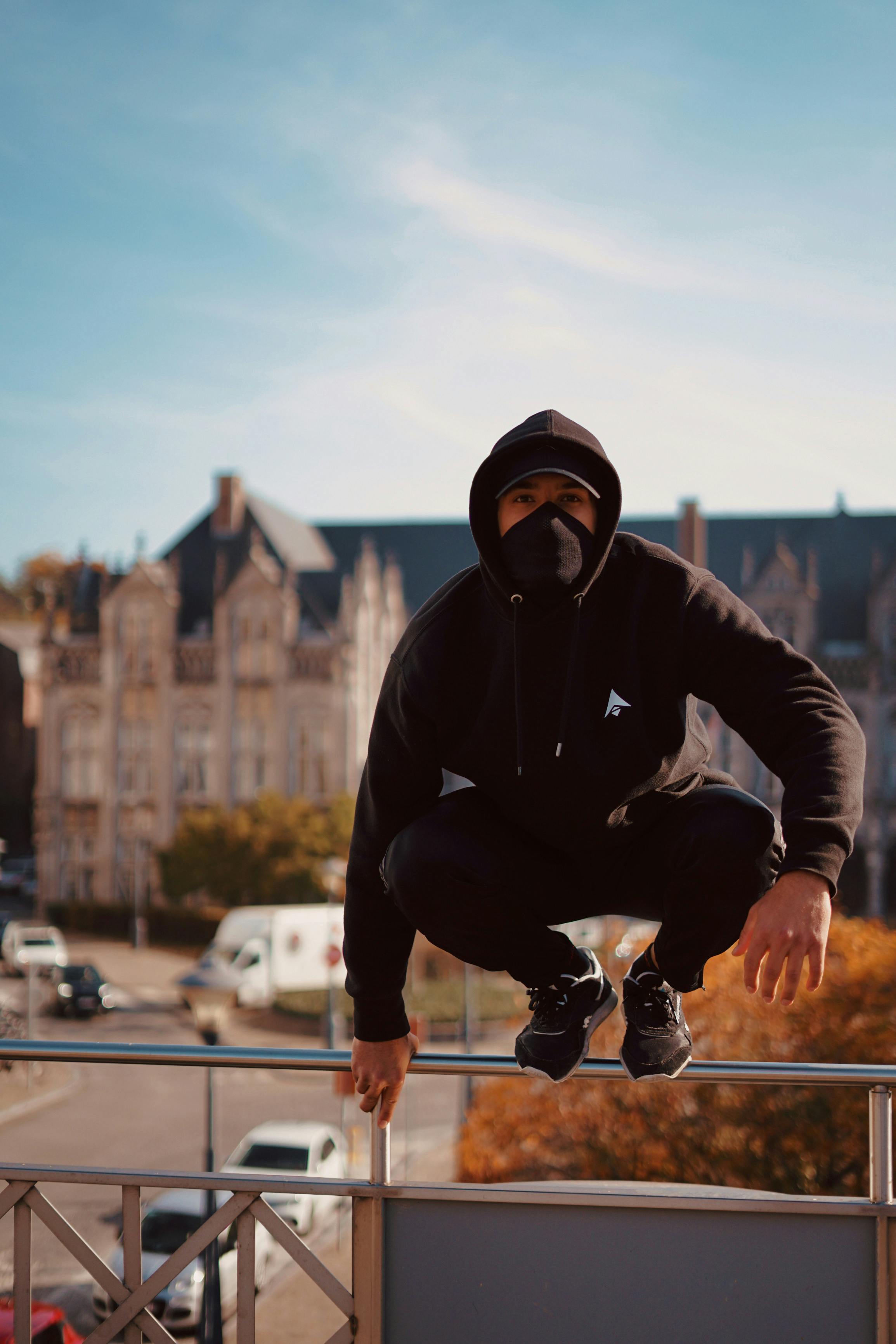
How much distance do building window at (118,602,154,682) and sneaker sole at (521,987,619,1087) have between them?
4379cm

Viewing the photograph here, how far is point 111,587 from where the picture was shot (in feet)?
149

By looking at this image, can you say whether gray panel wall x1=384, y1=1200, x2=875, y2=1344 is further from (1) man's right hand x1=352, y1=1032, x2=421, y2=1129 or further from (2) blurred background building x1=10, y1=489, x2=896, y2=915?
(2) blurred background building x1=10, y1=489, x2=896, y2=915

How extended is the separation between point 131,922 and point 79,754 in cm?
752

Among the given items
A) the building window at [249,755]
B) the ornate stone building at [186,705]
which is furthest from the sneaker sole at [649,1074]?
the building window at [249,755]

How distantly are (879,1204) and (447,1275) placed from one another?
1023mm

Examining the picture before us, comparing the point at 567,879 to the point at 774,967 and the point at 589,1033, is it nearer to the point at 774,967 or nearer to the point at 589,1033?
the point at 589,1033

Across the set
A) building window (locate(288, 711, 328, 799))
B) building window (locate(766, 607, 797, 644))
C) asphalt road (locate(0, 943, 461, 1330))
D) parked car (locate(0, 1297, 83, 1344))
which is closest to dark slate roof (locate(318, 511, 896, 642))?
building window (locate(766, 607, 797, 644))

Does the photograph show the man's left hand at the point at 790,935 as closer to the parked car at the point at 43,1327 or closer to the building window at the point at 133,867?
the parked car at the point at 43,1327

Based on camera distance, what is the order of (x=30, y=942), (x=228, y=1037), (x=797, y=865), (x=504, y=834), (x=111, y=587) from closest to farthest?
(x=797, y=865)
(x=504, y=834)
(x=228, y=1037)
(x=30, y=942)
(x=111, y=587)

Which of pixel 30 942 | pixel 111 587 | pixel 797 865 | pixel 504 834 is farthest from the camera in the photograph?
pixel 111 587

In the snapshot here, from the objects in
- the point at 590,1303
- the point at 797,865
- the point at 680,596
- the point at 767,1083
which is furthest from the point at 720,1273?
the point at 680,596

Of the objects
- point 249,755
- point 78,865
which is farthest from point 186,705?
point 78,865

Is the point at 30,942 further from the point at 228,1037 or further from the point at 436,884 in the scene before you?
the point at 436,884

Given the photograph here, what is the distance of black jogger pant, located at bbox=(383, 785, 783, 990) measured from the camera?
2465 millimetres
